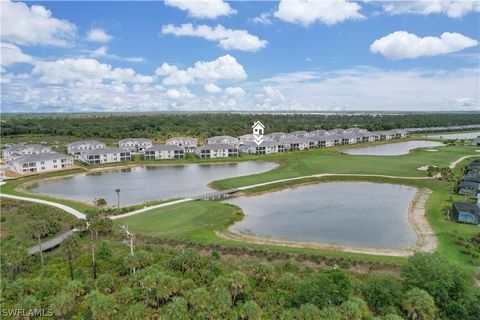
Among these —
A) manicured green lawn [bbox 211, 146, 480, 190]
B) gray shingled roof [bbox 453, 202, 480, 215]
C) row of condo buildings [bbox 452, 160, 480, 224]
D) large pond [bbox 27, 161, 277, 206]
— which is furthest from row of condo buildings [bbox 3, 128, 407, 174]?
gray shingled roof [bbox 453, 202, 480, 215]

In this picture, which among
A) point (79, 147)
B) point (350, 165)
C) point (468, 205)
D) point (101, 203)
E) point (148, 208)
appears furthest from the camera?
point (79, 147)

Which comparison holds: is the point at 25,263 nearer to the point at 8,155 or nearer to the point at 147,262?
the point at 147,262

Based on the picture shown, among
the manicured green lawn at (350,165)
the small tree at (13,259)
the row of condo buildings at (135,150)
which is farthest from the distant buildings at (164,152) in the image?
the small tree at (13,259)

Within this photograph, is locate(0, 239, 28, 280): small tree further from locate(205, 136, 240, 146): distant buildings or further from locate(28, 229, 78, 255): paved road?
locate(205, 136, 240, 146): distant buildings

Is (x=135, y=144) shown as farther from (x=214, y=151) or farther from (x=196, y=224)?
(x=196, y=224)

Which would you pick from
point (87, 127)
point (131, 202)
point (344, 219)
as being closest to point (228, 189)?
point (131, 202)

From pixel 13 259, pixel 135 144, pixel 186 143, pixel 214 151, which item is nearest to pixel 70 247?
pixel 13 259
